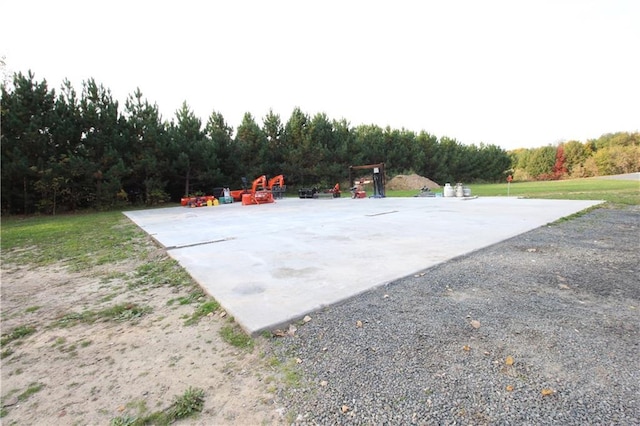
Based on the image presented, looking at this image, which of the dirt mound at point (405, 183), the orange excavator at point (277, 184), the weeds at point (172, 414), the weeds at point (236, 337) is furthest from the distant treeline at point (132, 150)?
the weeds at point (172, 414)

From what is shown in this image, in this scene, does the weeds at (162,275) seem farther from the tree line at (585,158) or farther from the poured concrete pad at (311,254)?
the tree line at (585,158)

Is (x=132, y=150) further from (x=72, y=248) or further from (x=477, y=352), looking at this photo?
(x=477, y=352)

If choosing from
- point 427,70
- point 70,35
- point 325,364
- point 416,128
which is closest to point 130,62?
point 70,35

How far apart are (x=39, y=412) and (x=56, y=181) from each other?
1530cm

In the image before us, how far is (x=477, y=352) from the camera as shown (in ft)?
5.71

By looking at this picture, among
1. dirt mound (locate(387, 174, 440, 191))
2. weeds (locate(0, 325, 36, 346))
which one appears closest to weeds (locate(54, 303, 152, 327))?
weeds (locate(0, 325, 36, 346))

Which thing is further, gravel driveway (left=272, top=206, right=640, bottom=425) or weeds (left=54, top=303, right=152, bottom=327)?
weeds (left=54, top=303, right=152, bottom=327)

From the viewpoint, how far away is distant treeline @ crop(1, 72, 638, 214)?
12.7m

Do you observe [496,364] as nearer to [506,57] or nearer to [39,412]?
[39,412]

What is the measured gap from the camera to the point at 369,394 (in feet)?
4.73

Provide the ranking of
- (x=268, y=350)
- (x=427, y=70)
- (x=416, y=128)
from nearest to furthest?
(x=268, y=350)
(x=427, y=70)
(x=416, y=128)

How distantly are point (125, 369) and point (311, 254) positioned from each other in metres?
2.54

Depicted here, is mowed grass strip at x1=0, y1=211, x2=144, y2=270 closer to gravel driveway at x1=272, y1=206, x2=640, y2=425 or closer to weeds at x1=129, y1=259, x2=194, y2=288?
weeds at x1=129, y1=259, x2=194, y2=288

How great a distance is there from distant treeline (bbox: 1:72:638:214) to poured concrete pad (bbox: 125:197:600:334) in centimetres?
1051
